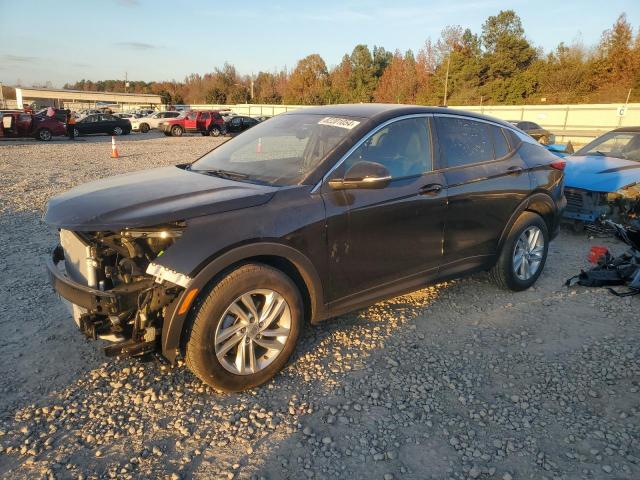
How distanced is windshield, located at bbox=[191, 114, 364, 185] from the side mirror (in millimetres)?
235

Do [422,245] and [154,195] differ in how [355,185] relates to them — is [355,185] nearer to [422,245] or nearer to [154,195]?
[422,245]

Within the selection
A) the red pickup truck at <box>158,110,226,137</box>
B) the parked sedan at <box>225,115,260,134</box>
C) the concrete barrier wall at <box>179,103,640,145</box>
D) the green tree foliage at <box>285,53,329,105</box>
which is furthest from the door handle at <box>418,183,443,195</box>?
the green tree foliage at <box>285,53,329,105</box>

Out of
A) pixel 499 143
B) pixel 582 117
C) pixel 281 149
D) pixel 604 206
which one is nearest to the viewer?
pixel 281 149

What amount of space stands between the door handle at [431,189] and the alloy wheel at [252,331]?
148cm

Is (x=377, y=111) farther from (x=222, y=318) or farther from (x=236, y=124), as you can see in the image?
(x=236, y=124)

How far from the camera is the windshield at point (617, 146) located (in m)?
7.71

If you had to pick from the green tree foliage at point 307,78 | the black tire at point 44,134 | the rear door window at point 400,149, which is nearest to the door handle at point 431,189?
the rear door window at point 400,149

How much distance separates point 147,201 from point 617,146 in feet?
27.0

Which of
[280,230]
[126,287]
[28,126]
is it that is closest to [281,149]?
[280,230]

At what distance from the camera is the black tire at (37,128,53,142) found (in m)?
23.3

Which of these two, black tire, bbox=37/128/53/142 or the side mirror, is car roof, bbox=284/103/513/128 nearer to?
the side mirror

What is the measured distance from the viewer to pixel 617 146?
8055 mm

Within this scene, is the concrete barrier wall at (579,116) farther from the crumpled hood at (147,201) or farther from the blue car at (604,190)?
the crumpled hood at (147,201)

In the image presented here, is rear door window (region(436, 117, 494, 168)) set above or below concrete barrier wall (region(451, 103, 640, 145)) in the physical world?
below
